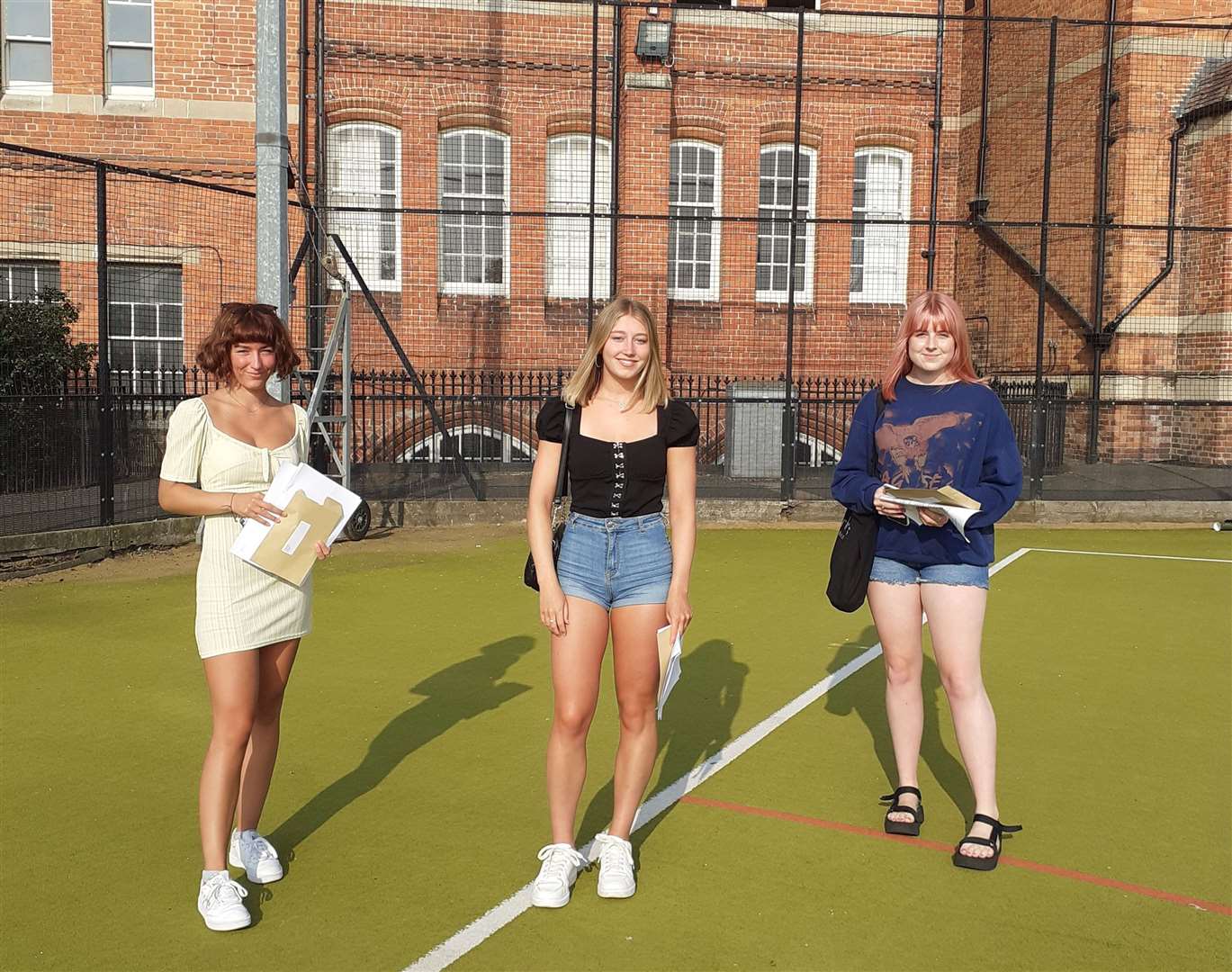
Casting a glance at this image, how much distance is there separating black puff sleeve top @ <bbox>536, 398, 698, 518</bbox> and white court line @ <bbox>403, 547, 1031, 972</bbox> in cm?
127

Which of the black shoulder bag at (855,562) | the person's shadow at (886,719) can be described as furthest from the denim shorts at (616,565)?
the person's shadow at (886,719)

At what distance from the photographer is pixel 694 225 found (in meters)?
20.2

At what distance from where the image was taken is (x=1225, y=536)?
13.6 metres

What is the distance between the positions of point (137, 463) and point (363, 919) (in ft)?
31.4

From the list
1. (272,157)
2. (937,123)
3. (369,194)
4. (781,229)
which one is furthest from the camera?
(781,229)

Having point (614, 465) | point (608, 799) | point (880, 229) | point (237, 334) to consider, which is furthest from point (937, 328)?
point (880, 229)

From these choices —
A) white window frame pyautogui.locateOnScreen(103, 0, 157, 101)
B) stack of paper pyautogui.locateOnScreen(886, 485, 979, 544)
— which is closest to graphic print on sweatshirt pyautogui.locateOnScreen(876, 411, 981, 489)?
stack of paper pyautogui.locateOnScreen(886, 485, 979, 544)

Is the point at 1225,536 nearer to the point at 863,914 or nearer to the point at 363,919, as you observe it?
the point at 863,914

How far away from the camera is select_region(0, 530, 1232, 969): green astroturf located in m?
3.61

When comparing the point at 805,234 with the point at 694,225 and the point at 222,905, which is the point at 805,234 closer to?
the point at 694,225

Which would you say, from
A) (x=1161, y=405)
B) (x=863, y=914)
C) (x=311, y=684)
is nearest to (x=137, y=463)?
(x=311, y=684)

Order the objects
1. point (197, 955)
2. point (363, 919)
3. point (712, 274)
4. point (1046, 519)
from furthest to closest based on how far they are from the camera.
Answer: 1. point (712, 274)
2. point (1046, 519)
3. point (363, 919)
4. point (197, 955)

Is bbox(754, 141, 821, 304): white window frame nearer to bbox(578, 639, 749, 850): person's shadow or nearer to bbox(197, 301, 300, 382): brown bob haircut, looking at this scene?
bbox(578, 639, 749, 850): person's shadow

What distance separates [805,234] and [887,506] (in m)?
16.9
